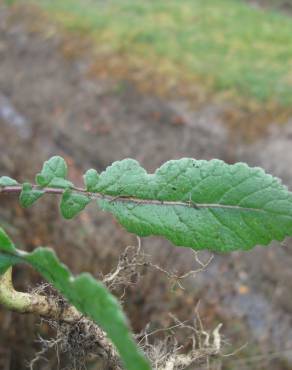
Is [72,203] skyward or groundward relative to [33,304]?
skyward

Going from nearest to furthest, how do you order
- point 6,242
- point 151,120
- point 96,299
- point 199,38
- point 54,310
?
point 96,299 < point 6,242 < point 54,310 < point 151,120 < point 199,38

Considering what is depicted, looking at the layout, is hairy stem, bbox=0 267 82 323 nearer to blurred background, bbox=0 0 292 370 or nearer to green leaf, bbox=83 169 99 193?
green leaf, bbox=83 169 99 193

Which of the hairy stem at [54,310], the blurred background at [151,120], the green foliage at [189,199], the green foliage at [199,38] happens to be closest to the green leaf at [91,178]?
the green foliage at [189,199]

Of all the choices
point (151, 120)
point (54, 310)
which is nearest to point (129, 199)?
point (54, 310)

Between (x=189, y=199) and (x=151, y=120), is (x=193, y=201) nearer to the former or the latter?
(x=189, y=199)

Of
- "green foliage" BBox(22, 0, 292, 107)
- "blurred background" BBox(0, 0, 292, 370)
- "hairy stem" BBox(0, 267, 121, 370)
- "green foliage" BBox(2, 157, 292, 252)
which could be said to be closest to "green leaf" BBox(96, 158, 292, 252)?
"green foliage" BBox(2, 157, 292, 252)
